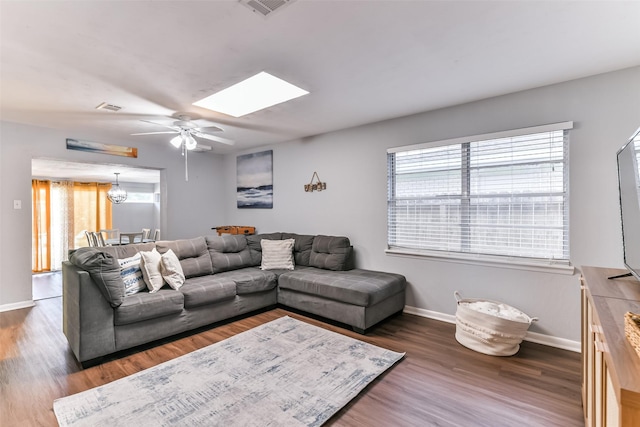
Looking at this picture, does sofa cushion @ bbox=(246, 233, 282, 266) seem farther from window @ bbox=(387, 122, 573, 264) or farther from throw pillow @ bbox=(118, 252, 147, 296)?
window @ bbox=(387, 122, 573, 264)

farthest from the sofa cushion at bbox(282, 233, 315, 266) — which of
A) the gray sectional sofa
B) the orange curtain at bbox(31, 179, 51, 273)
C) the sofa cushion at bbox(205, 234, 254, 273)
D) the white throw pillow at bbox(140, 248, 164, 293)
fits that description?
the orange curtain at bbox(31, 179, 51, 273)

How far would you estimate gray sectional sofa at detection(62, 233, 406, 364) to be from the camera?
258 centimetres

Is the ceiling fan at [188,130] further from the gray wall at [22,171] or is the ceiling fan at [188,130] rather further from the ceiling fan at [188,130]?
the gray wall at [22,171]

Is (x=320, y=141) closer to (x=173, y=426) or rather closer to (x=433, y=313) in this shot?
(x=433, y=313)

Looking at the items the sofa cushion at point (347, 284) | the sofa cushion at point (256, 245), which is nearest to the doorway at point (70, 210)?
the sofa cushion at point (256, 245)

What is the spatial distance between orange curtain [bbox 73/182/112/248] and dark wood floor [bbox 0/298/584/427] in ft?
18.3

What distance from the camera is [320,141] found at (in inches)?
185

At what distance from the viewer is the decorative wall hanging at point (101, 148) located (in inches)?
174

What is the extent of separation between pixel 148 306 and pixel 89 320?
44 cm

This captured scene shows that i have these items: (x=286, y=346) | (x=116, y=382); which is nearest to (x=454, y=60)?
(x=286, y=346)

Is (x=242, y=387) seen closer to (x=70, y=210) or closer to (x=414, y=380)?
(x=414, y=380)

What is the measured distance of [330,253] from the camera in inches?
165

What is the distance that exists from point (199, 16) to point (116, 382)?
2.66m

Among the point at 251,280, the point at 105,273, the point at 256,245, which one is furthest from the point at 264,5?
the point at 256,245
